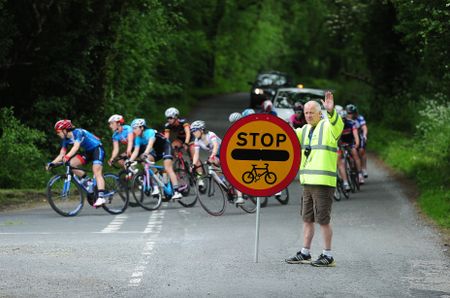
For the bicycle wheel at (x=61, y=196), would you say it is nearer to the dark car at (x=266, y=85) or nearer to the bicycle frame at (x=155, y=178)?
the bicycle frame at (x=155, y=178)

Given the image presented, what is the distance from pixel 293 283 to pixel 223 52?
62.5 m

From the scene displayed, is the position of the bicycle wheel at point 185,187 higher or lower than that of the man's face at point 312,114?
lower

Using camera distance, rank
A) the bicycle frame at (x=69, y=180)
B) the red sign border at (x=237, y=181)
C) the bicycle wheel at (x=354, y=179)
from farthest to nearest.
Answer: the bicycle wheel at (x=354, y=179)
the bicycle frame at (x=69, y=180)
the red sign border at (x=237, y=181)

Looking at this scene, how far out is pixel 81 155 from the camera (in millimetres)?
17906

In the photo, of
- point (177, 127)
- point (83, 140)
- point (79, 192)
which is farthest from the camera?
point (177, 127)

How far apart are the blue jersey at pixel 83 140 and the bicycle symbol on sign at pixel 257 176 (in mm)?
7522

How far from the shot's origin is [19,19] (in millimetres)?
24312

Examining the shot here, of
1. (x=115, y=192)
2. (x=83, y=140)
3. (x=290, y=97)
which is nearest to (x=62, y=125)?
(x=83, y=140)

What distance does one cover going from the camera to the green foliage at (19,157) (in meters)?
21.0

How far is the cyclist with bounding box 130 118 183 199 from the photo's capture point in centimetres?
1823

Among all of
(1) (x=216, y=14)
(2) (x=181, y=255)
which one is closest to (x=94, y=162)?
(2) (x=181, y=255)

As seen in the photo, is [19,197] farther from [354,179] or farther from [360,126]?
[360,126]

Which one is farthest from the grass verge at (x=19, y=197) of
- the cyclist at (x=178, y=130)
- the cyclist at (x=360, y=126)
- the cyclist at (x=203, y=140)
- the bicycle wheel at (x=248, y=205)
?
the cyclist at (x=360, y=126)

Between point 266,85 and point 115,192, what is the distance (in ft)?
107
